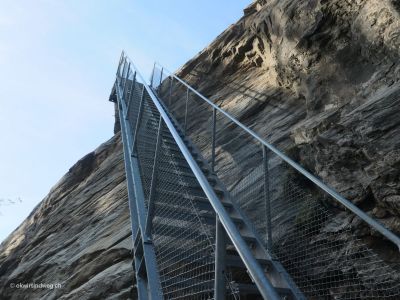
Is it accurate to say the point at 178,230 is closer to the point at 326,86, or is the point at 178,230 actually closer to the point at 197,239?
the point at 197,239

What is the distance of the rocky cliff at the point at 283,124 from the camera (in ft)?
15.8

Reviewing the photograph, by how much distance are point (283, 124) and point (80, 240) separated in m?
4.34

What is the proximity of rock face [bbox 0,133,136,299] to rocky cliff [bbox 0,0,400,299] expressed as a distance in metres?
0.03

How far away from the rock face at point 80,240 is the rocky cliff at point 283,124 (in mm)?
28

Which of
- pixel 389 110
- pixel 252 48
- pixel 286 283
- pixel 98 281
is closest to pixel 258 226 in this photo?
pixel 286 283

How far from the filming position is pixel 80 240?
9016mm

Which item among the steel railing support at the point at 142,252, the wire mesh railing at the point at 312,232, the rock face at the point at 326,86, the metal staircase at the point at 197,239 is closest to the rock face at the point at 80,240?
the steel railing support at the point at 142,252

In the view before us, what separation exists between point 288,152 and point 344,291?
252 centimetres

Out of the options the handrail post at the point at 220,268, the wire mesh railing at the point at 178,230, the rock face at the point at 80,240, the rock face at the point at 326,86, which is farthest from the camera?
the rock face at the point at 80,240

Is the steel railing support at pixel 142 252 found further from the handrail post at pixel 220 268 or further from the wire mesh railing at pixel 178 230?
the handrail post at pixel 220 268

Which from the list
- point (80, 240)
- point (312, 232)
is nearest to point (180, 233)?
point (312, 232)

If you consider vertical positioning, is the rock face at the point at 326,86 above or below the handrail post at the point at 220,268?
above

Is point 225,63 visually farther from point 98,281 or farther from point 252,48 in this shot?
point 98,281

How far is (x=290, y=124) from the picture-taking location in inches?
310
